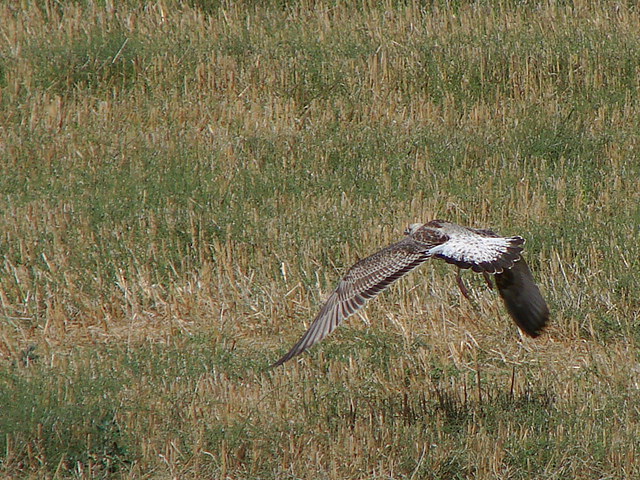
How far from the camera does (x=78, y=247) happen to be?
25.3 ft

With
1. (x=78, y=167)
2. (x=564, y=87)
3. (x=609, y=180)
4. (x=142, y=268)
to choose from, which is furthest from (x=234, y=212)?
(x=564, y=87)

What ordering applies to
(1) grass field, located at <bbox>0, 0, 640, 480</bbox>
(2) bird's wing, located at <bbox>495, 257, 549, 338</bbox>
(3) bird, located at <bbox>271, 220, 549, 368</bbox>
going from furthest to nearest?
(2) bird's wing, located at <bbox>495, 257, 549, 338</bbox> → (3) bird, located at <bbox>271, 220, 549, 368</bbox> → (1) grass field, located at <bbox>0, 0, 640, 480</bbox>

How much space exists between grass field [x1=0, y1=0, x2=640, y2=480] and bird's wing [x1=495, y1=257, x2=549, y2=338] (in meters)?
0.35

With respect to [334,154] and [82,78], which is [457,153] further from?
[82,78]

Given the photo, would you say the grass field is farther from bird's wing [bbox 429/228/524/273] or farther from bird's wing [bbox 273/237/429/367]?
bird's wing [bbox 429/228/524/273]

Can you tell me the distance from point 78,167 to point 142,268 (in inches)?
79.9

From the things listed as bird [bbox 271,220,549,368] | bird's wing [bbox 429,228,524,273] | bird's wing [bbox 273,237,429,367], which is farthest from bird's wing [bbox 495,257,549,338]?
bird's wing [bbox 273,237,429,367]

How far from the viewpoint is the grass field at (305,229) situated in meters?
5.31

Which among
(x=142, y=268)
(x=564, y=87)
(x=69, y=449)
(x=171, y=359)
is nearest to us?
(x=69, y=449)

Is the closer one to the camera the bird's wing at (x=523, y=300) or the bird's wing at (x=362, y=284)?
the bird's wing at (x=362, y=284)

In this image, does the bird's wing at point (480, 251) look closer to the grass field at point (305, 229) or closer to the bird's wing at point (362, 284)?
the bird's wing at point (362, 284)

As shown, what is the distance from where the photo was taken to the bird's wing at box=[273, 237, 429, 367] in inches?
215

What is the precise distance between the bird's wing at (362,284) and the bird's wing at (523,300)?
0.57 metres

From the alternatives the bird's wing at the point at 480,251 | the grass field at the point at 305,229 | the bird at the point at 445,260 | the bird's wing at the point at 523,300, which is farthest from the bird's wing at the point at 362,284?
the bird's wing at the point at 523,300
